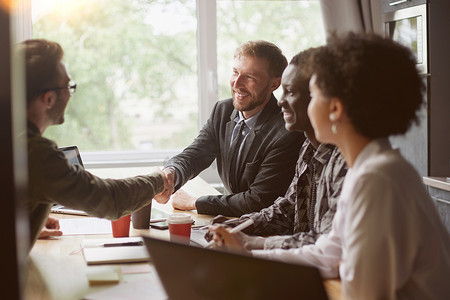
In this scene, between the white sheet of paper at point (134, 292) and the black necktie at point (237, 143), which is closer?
the white sheet of paper at point (134, 292)

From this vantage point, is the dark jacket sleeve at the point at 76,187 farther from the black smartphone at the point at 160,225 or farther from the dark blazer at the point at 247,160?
the dark blazer at the point at 247,160

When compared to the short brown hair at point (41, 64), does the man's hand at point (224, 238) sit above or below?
below

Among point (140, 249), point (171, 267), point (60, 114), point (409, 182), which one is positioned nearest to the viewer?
point (171, 267)

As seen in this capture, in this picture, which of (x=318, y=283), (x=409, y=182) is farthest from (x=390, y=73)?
(x=318, y=283)

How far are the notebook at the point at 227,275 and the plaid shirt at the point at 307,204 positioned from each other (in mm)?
619

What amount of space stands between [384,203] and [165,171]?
5.05 ft

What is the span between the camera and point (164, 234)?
6.26ft

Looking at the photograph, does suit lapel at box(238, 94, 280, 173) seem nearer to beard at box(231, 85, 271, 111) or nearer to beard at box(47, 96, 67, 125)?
beard at box(231, 85, 271, 111)

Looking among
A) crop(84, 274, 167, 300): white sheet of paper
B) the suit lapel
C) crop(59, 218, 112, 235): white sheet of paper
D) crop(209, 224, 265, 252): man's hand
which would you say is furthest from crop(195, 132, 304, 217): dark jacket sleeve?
crop(84, 274, 167, 300): white sheet of paper

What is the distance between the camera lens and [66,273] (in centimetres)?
147

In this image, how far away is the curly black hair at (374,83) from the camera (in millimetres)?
1088

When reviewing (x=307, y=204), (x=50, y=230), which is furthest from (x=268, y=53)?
(x=50, y=230)

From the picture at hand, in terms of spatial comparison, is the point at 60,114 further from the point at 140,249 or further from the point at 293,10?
the point at 293,10

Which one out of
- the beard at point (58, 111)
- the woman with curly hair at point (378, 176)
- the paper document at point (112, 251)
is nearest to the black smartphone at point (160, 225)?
the paper document at point (112, 251)
